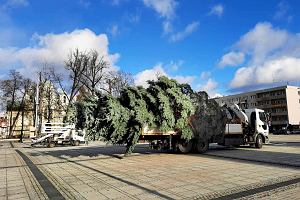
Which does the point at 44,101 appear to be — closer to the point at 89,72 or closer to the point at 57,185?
the point at 89,72

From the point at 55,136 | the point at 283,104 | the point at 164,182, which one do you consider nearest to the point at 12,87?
the point at 55,136

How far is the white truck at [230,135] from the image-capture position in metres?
19.9

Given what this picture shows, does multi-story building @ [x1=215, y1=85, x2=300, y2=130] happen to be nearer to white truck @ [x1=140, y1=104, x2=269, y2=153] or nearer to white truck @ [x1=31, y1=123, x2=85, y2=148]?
white truck @ [x1=31, y1=123, x2=85, y2=148]

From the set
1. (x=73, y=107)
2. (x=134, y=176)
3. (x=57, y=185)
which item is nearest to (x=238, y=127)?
(x=73, y=107)

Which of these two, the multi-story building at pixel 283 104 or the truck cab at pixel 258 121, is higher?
the multi-story building at pixel 283 104

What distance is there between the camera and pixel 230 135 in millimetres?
22969

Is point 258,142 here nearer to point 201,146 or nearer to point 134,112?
point 201,146

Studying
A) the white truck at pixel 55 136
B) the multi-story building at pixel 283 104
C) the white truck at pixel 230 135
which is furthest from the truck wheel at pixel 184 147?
the multi-story building at pixel 283 104

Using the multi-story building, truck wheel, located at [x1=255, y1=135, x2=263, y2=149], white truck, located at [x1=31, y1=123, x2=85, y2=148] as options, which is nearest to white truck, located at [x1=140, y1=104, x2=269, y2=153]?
truck wheel, located at [x1=255, y1=135, x2=263, y2=149]

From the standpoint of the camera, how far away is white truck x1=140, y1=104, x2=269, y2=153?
1989 centimetres

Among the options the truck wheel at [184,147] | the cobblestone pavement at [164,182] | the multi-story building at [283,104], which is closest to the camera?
the cobblestone pavement at [164,182]

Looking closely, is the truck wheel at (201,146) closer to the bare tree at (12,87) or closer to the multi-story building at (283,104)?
the bare tree at (12,87)

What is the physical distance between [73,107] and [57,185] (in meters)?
7.68

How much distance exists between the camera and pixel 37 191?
31.1 ft
